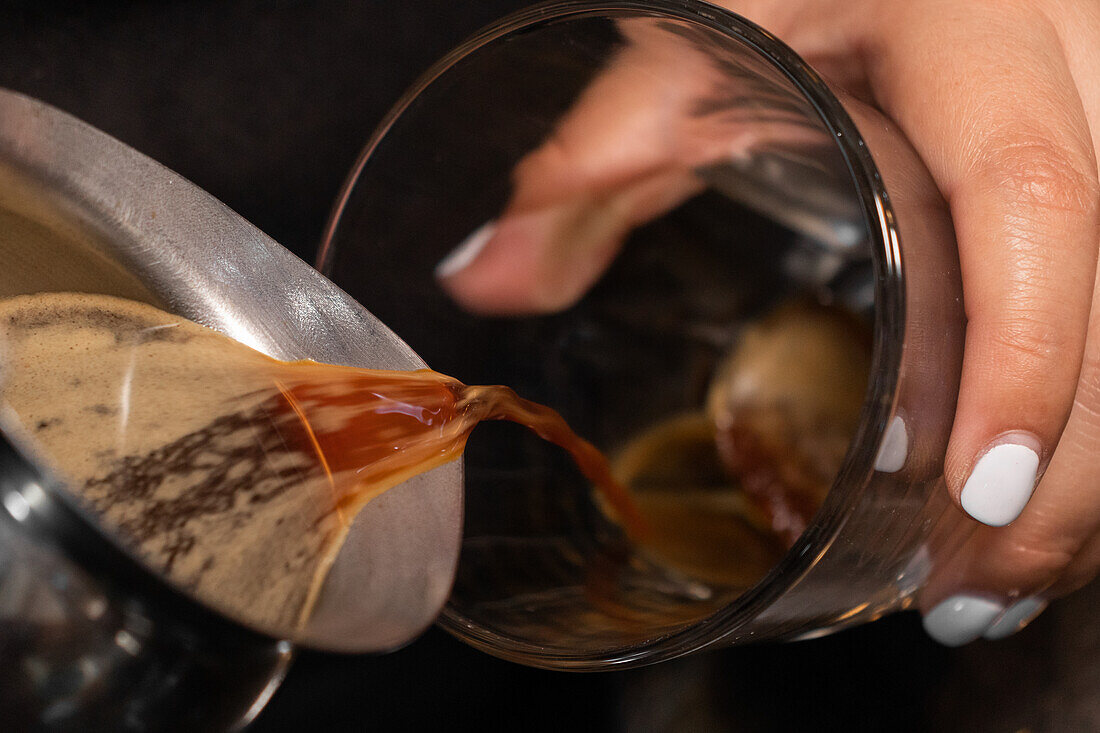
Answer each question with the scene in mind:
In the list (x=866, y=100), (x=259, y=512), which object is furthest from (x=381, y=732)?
(x=866, y=100)

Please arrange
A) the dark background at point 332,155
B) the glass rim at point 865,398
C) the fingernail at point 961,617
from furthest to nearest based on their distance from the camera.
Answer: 1. the dark background at point 332,155
2. the fingernail at point 961,617
3. the glass rim at point 865,398

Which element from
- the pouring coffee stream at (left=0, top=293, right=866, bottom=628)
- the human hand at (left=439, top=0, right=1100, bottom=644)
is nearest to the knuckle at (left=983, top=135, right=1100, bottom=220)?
the human hand at (left=439, top=0, right=1100, bottom=644)

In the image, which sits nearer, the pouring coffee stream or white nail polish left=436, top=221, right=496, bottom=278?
the pouring coffee stream

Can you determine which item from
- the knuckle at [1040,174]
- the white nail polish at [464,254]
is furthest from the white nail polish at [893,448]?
the white nail polish at [464,254]

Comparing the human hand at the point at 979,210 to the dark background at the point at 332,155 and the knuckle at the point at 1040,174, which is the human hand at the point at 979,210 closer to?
the knuckle at the point at 1040,174

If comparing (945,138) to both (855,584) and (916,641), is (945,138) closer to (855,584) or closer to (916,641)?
(855,584)

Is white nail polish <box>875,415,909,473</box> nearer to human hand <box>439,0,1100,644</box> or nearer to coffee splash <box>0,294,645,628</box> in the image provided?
human hand <box>439,0,1100,644</box>
